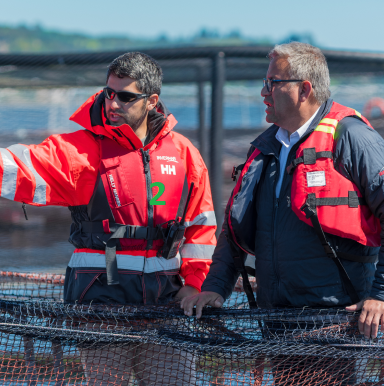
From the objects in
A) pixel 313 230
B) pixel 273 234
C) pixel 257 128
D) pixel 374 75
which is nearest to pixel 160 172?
pixel 273 234

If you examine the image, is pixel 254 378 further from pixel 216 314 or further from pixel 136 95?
pixel 136 95

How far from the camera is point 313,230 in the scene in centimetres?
214

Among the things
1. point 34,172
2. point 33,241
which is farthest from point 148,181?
point 33,241

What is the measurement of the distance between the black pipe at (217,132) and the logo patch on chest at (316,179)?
2.14 metres

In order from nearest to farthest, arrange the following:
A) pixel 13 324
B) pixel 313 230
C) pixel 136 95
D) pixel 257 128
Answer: pixel 313 230 → pixel 13 324 → pixel 136 95 → pixel 257 128

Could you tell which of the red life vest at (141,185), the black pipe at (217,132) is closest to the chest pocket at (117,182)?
the red life vest at (141,185)

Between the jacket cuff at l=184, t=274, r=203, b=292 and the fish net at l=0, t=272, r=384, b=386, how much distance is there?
0.83ft

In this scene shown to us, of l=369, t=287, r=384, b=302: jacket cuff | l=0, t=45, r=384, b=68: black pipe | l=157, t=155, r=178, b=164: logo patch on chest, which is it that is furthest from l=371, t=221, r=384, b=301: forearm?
l=0, t=45, r=384, b=68: black pipe

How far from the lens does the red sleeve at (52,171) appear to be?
2.28m

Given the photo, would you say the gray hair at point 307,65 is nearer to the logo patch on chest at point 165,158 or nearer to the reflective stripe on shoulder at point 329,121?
the reflective stripe on shoulder at point 329,121

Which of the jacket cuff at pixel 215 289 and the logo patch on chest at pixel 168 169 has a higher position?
the logo patch on chest at pixel 168 169

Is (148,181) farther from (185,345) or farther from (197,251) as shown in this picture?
(185,345)

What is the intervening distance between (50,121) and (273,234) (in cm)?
310

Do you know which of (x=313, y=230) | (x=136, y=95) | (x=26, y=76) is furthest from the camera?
(x=26, y=76)
